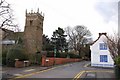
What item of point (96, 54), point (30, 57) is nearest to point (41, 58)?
point (30, 57)

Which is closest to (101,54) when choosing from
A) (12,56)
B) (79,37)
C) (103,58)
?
(103,58)

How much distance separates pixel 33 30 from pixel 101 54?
2769 centimetres

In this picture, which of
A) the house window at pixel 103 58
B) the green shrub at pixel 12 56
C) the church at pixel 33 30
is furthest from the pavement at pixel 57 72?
the church at pixel 33 30

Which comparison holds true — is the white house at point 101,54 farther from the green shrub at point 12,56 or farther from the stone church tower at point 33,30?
the stone church tower at point 33,30

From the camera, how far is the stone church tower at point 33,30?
70.8 m

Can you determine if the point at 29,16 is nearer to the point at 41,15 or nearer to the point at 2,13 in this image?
the point at 41,15

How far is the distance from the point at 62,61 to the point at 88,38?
33.6m

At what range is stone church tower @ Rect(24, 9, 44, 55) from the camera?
70756 millimetres

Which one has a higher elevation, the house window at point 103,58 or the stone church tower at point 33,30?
the stone church tower at point 33,30

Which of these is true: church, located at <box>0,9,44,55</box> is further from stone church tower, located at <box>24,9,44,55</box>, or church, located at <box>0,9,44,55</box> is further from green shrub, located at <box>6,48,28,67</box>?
green shrub, located at <box>6,48,28,67</box>

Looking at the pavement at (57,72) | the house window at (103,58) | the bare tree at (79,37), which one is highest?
the bare tree at (79,37)

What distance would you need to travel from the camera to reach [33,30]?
73.8 meters

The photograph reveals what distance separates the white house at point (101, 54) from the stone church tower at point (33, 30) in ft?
69.5

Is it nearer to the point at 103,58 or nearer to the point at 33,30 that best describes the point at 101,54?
the point at 103,58
